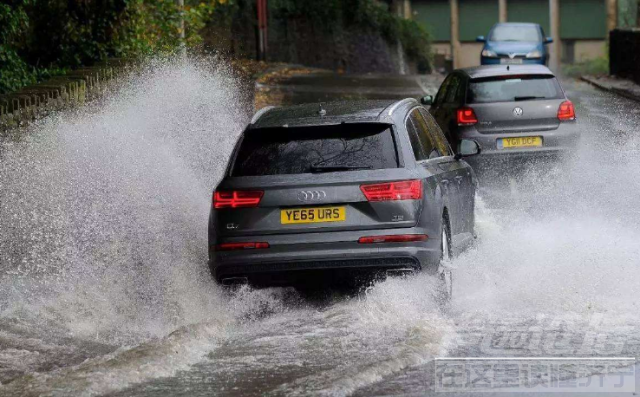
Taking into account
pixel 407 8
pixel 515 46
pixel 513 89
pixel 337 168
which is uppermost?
pixel 337 168

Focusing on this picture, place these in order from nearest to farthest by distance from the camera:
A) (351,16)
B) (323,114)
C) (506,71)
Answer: (323,114) < (506,71) < (351,16)

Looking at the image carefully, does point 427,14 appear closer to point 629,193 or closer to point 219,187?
point 629,193

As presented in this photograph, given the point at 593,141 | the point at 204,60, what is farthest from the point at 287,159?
the point at 204,60

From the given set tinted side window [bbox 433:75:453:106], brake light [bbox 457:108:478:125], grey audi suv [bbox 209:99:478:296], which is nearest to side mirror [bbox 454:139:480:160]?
grey audi suv [bbox 209:99:478:296]

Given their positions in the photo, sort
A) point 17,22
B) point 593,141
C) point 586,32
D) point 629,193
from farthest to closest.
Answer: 1. point 586,32
2. point 593,141
3. point 17,22
4. point 629,193

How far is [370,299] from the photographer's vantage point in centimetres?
988

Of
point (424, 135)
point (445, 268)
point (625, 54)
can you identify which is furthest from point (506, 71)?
point (625, 54)

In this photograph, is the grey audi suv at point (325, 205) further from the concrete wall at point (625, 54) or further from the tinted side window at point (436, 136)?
the concrete wall at point (625, 54)

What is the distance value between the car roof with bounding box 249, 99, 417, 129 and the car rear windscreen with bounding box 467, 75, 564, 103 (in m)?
7.58

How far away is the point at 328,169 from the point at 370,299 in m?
0.95

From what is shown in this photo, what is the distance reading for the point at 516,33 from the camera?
135ft

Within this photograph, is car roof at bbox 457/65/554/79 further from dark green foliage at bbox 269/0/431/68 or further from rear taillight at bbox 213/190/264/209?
dark green foliage at bbox 269/0/431/68

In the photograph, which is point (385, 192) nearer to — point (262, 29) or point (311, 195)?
point (311, 195)

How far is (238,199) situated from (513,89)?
9.02m
